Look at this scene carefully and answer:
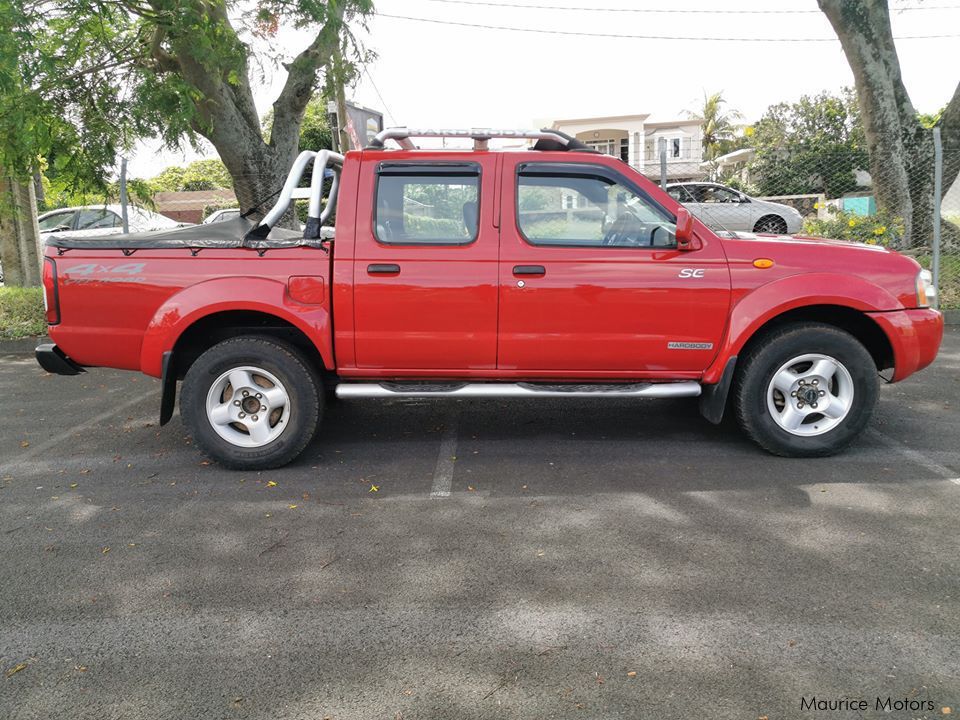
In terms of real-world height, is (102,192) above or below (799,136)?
below

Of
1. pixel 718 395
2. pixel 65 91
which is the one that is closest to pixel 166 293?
pixel 718 395

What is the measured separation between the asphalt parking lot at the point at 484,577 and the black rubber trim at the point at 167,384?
37 cm

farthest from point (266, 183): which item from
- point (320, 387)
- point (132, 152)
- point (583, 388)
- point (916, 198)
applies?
point (916, 198)

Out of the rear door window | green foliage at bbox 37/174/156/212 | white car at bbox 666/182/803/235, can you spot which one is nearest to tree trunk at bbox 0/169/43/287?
green foliage at bbox 37/174/156/212

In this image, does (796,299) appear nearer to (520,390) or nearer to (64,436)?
(520,390)

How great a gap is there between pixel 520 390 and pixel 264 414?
5.37 feet

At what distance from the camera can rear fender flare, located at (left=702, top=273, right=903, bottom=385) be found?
473 centimetres

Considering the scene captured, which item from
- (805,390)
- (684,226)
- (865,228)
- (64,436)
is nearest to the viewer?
(684,226)

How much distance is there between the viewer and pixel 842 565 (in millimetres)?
3449

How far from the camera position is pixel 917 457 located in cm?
492

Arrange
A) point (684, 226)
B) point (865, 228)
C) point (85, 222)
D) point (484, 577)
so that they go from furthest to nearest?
1. point (85, 222)
2. point (865, 228)
3. point (684, 226)
4. point (484, 577)

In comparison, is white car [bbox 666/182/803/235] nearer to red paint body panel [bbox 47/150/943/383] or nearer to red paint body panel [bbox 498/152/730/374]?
red paint body panel [bbox 47/150/943/383]

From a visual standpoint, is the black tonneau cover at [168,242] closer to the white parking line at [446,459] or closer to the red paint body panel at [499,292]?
the red paint body panel at [499,292]

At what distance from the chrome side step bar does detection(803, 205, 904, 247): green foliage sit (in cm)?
684
